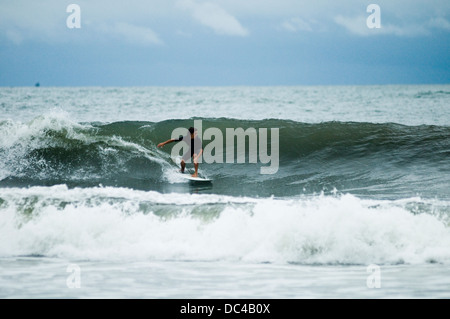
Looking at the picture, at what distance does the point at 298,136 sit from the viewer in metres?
16.7

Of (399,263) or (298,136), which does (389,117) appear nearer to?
(298,136)

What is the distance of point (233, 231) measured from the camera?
7.97m

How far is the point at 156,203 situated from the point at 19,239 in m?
2.40

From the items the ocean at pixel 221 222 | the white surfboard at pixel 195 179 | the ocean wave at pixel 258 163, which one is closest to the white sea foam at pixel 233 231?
the ocean at pixel 221 222

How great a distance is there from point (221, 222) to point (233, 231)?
1.31 ft

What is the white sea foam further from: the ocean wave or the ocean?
the ocean wave

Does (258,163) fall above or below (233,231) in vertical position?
above

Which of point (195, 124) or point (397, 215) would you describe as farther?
point (195, 124)

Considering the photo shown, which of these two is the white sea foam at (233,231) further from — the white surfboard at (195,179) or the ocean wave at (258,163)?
the ocean wave at (258,163)

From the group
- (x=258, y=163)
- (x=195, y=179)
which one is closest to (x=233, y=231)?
(x=195, y=179)

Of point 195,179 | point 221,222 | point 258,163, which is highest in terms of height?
point 258,163

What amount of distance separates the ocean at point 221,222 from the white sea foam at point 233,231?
0.07ft

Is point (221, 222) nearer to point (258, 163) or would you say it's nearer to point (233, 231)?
point (233, 231)
